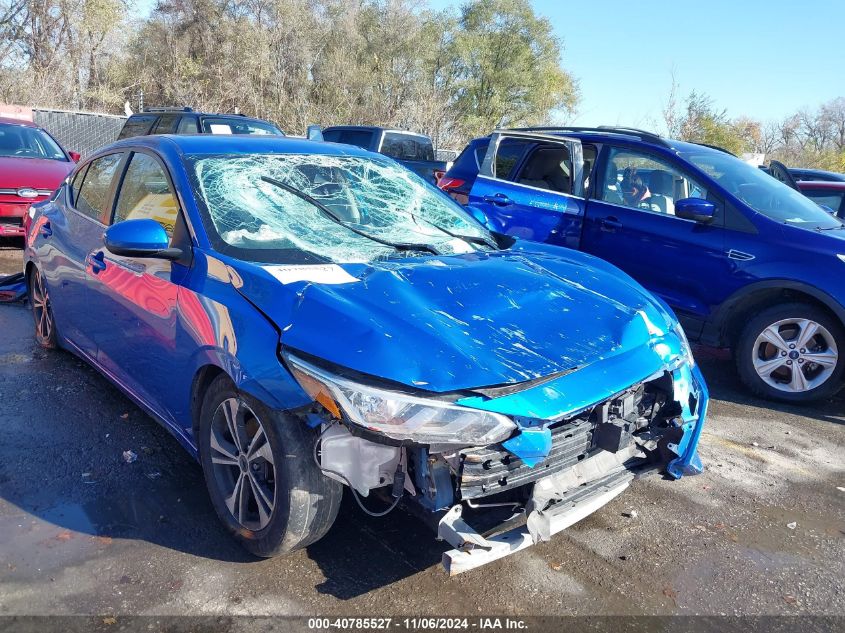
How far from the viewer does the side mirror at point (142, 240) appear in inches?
125

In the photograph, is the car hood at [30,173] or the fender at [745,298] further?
the car hood at [30,173]

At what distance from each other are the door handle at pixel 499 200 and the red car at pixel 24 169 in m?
5.55

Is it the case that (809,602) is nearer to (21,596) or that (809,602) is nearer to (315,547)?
(315,547)

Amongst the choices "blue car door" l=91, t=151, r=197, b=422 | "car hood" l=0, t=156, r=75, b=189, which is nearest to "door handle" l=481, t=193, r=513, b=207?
"blue car door" l=91, t=151, r=197, b=422

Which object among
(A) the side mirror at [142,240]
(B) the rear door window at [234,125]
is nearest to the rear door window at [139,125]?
(B) the rear door window at [234,125]

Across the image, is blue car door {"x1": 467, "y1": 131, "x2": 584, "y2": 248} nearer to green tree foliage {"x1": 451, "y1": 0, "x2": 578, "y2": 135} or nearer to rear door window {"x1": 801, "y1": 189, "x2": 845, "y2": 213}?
rear door window {"x1": 801, "y1": 189, "x2": 845, "y2": 213}

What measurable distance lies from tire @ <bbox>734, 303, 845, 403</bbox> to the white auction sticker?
12.2 ft

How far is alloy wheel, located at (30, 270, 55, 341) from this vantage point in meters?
5.16

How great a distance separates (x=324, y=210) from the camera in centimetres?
363

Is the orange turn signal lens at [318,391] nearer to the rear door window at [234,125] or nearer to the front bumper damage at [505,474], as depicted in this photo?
the front bumper damage at [505,474]

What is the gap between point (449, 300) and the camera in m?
2.87

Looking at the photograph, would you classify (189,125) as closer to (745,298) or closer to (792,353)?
(745,298)

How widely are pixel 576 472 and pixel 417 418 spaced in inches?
29.4

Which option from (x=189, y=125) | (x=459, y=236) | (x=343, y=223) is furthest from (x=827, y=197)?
(x=189, y=125)
